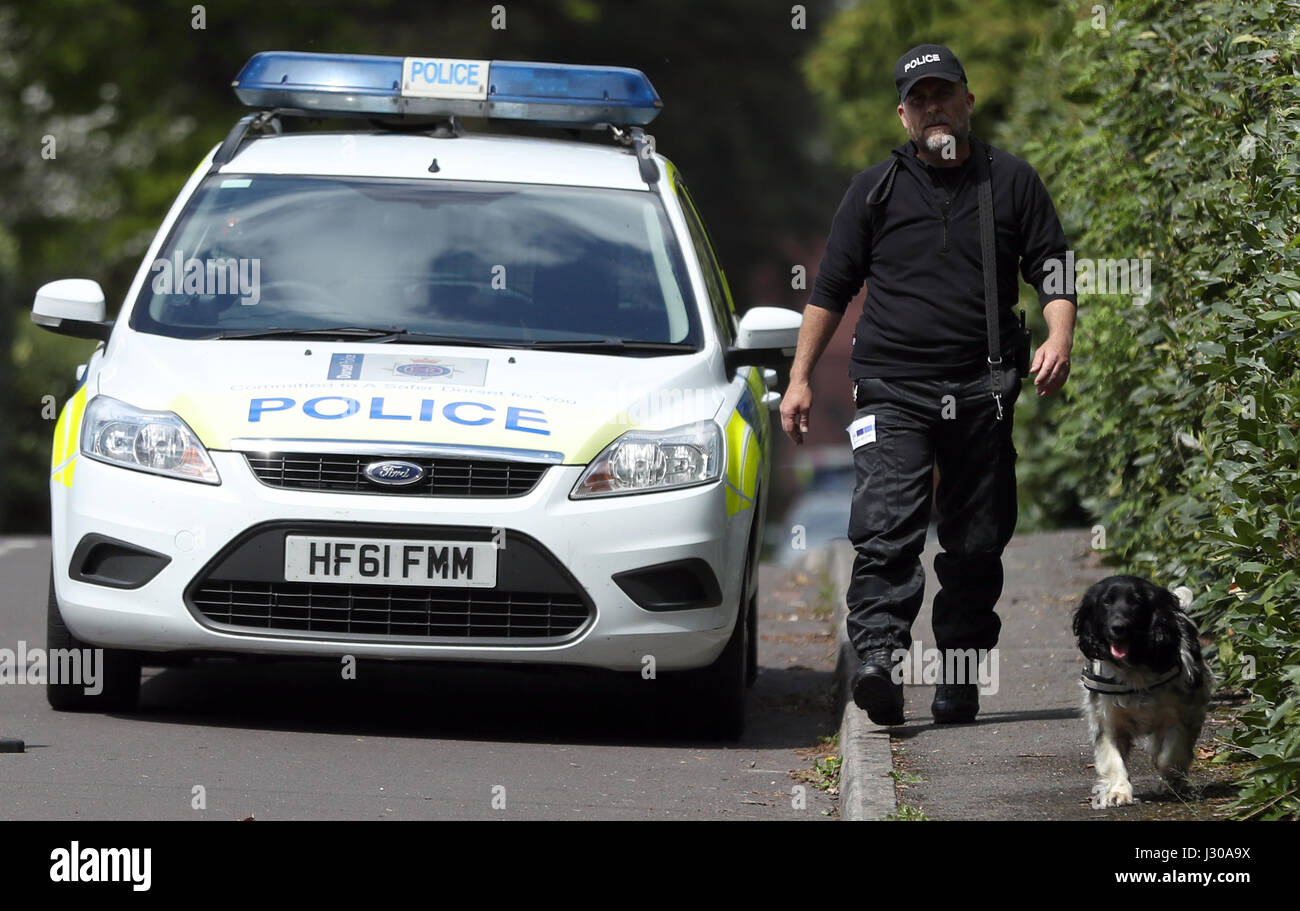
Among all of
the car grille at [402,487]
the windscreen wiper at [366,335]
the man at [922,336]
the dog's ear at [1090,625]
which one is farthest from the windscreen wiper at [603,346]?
the dog's ear at [1090,625]

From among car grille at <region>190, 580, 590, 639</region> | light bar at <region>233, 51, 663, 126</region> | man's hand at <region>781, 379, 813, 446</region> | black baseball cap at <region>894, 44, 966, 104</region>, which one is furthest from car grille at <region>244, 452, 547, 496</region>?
light bar at <region>233, 51, 663, 126</region>

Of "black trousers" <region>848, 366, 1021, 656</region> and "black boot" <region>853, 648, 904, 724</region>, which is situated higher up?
"black trousers" <region>848, 366, 1021, 656</region>

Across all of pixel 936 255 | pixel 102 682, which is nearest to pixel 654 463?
pixel 936 255

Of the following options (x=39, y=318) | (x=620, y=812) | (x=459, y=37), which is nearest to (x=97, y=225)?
(x=459, y=37)

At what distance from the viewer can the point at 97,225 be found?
1101 inches

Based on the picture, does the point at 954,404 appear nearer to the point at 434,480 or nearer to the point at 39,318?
the point at 434,480

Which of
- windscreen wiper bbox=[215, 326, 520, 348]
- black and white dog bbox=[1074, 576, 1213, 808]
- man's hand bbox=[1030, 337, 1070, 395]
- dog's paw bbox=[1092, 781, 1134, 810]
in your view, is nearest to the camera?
dog's paw bbox=[1092, 781, 1134, 810]

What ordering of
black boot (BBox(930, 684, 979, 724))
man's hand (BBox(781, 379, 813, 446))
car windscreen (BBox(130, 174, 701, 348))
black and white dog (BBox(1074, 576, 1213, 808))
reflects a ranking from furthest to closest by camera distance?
car windscreen (BBox(130, 174, 701, 348))
black boot (BBox(930, 684, 979, 724))
man's hand (BBox(781, 379, 813, 446))
black and white dog (BBox(1074, 576, 1213, 808))

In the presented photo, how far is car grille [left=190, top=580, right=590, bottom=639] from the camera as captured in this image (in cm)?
682

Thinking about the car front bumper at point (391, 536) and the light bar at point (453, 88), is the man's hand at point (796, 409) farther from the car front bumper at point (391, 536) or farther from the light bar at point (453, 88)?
the light bar at point (453, 88)

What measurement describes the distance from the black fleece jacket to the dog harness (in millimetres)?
1246

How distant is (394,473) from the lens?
6750 millimetres

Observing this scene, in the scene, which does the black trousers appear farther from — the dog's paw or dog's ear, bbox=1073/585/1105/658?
the dog's paw
